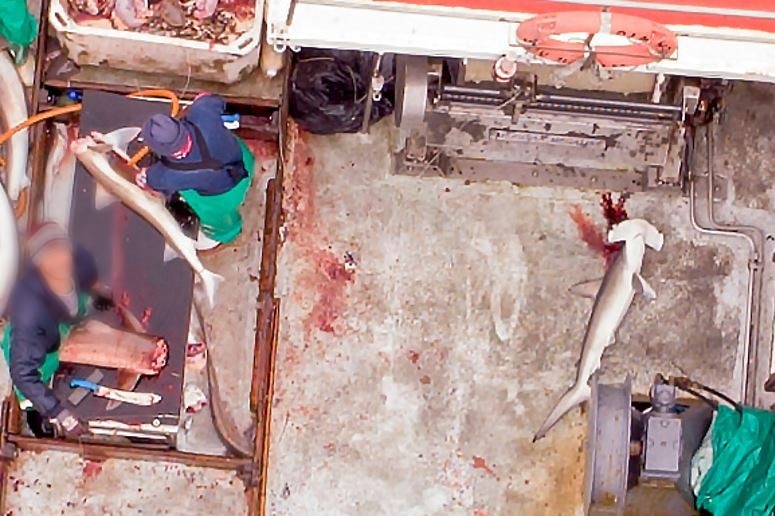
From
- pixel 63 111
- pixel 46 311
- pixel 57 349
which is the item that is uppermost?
pixel 63 111

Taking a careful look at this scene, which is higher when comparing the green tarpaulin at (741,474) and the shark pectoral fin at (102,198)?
the shark pectoral fin at (102,198)

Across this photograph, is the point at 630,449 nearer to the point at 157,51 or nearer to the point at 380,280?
the point at 380,280

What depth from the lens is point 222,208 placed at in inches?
144

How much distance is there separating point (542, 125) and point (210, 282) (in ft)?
3.81

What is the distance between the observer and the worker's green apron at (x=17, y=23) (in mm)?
3693

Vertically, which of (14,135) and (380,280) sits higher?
(14,135)

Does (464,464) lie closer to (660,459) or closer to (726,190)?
(660,459)

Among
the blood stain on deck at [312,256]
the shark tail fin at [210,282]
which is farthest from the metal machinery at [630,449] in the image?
the shark tail fin at [210,282]

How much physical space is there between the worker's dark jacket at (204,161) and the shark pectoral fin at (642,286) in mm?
1341

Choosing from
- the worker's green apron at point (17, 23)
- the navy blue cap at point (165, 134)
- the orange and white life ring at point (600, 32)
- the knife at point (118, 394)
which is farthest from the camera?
the worker's green apron at point (17, 23)

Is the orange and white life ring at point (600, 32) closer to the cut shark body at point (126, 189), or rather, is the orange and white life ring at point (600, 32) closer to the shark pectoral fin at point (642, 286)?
the shark pectoral fin at point (642, 286)

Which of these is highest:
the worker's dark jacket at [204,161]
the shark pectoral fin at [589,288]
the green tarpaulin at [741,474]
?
the worker's dark jacket at [204,161]

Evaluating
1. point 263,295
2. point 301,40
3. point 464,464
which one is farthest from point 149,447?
point 301,40

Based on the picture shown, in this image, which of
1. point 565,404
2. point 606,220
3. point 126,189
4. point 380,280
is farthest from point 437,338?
point 126,189
